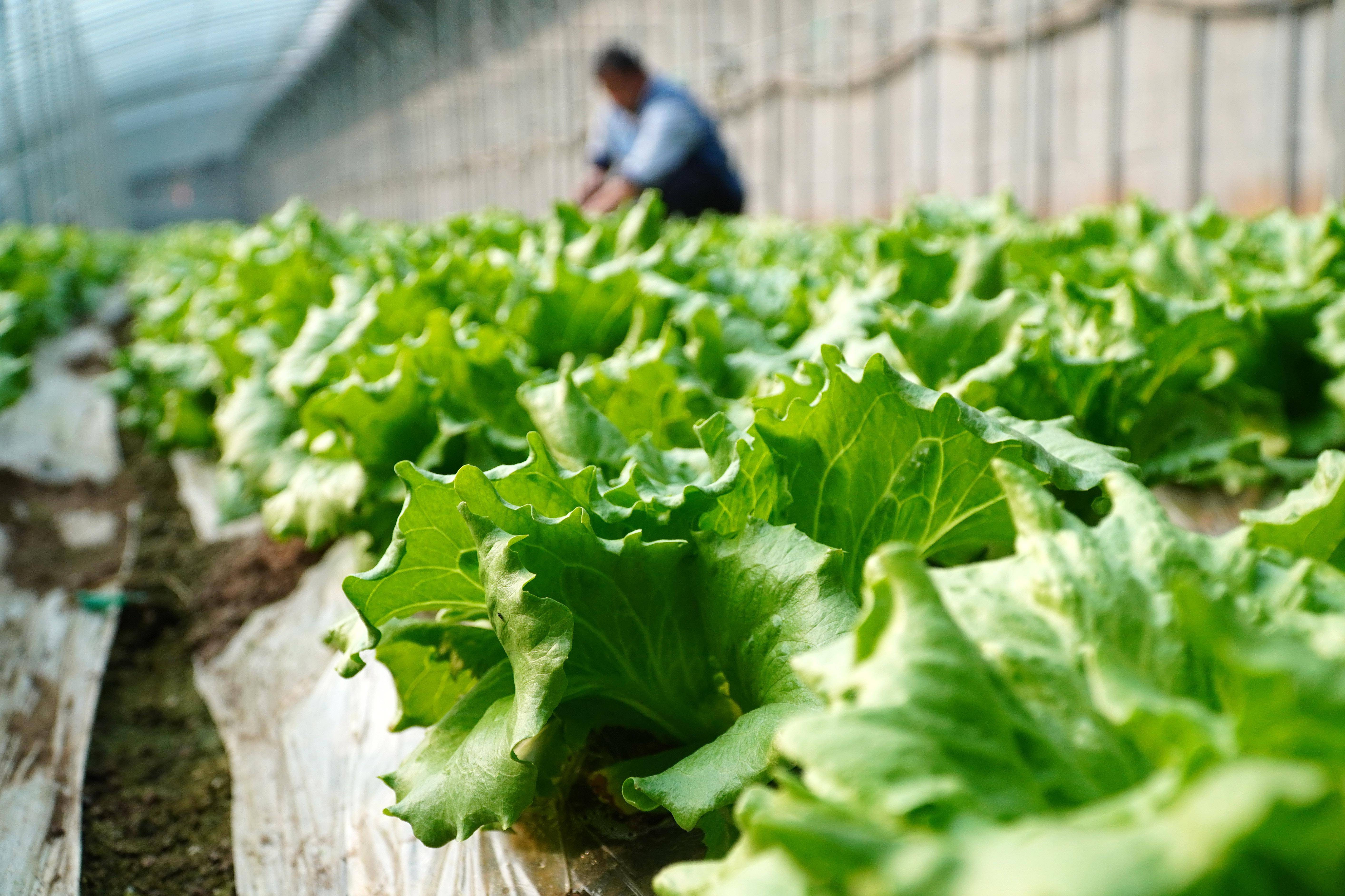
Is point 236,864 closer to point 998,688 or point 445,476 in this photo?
point 445,476

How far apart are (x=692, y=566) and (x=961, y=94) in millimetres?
13979

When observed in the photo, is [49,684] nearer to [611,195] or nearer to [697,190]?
[611,195]

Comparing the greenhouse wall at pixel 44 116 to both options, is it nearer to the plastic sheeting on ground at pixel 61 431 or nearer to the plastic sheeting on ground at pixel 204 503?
the plastic sheeting on ground at pixel 61 431

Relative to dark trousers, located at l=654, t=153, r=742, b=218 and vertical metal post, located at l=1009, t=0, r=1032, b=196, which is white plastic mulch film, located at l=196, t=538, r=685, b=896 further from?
vertical metal post, located at l=1009, t=0, r=1032, b=196

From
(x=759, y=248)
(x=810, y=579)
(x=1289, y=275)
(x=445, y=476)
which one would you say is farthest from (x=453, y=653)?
(x=759, y=248)

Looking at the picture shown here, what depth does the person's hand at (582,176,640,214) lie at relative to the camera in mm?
9719

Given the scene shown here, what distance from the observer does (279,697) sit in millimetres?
2666

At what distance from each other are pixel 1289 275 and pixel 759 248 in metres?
2.88

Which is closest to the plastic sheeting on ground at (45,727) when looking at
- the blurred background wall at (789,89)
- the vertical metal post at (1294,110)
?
the blurred background wall at (789,89)

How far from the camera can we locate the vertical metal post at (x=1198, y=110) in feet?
36.2

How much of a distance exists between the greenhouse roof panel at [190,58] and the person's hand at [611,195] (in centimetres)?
2057

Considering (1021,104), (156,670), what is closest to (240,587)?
(156,670)

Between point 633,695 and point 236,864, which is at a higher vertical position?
point 633,695

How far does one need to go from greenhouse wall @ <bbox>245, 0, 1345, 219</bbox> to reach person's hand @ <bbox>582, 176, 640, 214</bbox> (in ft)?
9.74
